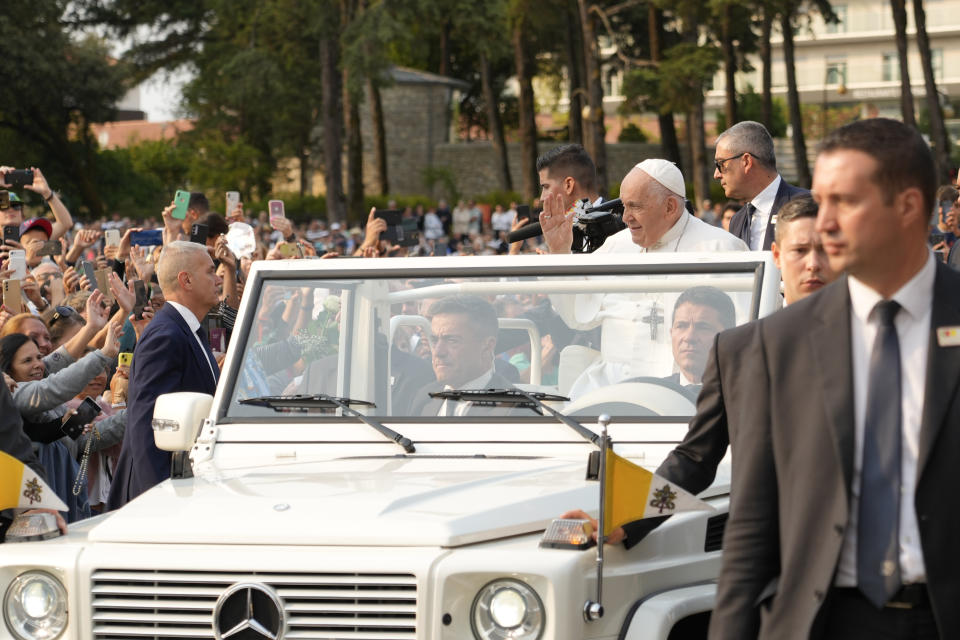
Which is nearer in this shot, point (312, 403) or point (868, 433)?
point (868, 433)

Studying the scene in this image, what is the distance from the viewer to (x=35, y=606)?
13.9 feet

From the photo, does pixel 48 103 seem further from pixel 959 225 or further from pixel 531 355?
pixel 531 355

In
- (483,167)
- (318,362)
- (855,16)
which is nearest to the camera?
(318,362)

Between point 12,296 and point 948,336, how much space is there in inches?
255

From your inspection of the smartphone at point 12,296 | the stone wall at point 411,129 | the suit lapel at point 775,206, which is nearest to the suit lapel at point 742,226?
the suit lapel at point 775,206

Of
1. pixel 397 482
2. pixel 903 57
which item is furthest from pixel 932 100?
pixel 397 482

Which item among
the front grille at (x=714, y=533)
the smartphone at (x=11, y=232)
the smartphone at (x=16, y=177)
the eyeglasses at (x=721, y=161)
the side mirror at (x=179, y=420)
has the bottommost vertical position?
the front grille at (x=714, y=533)

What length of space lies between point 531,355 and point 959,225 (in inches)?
220

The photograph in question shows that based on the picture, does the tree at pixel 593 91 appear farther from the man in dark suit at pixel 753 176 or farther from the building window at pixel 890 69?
the building window at pixel 890 69

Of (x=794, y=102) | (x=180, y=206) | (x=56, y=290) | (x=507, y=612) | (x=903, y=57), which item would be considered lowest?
(x=507, y=612)

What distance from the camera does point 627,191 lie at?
6582 millimetres

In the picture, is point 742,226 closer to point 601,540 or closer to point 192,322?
point 192,322

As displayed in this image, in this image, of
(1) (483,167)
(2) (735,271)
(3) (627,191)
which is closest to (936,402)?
(2) (735,271)

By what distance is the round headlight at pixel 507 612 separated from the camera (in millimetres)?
3855
